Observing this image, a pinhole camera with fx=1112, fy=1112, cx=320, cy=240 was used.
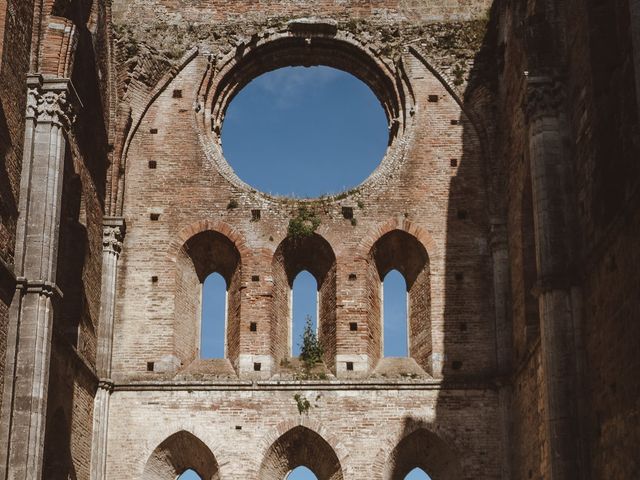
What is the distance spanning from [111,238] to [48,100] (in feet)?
15.1

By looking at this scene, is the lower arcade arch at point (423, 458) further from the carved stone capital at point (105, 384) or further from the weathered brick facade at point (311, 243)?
the carved stone capital at point (105, 384)

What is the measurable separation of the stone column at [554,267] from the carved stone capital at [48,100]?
654cm

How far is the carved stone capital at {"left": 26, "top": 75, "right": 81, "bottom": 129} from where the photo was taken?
50.2ft

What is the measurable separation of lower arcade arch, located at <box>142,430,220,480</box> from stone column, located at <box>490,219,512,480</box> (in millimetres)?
4820

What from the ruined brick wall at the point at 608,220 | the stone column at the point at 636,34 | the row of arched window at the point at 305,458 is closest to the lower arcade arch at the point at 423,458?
the row of arched window at the point at 305,458

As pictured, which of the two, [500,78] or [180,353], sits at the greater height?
[500,78]

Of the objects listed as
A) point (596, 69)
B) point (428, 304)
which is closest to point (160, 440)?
point (428, 304)

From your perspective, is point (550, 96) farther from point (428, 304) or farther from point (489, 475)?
point (489, 475)

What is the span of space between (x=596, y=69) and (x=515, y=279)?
5.25 metres

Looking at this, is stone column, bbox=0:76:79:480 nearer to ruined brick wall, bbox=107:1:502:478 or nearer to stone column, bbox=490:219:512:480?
ruined brick wall, bbox=107:1:502:478

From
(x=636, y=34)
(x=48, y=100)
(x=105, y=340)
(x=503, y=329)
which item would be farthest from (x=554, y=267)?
(x=105, y=340)

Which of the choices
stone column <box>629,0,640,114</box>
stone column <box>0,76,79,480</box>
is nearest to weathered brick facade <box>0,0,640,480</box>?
stone column <box>0,76,79,480</box>

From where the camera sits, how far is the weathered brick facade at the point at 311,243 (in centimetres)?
1429

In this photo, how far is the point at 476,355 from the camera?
1914 cm
